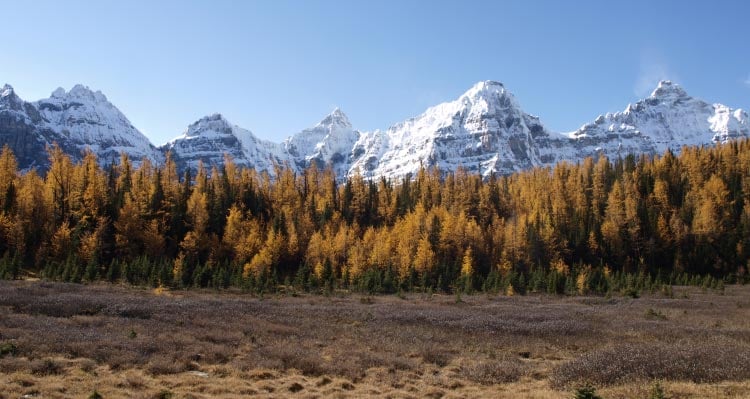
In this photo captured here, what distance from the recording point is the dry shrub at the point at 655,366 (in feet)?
58.1

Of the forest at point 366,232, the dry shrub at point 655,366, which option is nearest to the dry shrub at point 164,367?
the dry shrub at point 655,366

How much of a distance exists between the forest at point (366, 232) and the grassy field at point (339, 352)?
25450mm

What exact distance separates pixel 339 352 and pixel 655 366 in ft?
44.7

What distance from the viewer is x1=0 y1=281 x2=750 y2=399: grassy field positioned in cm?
1672

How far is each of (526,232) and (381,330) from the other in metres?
62.3

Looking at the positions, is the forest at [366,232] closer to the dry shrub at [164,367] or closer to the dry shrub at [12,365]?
the dry shrub at [164,367]

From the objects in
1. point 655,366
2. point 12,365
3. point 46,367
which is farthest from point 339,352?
point 655,366

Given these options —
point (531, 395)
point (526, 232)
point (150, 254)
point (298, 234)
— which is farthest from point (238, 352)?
point (526, 232)

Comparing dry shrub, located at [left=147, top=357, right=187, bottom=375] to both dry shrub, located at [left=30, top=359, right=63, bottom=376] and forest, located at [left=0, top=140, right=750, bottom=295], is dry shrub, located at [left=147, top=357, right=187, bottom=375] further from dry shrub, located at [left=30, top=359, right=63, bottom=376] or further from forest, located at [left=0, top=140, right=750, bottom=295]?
forest, located at [left=0, top=140, right=750, bottom=295]

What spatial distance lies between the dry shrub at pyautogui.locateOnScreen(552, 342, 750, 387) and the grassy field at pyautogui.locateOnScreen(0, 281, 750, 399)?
0.07 meters

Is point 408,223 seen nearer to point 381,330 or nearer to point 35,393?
point 381,330

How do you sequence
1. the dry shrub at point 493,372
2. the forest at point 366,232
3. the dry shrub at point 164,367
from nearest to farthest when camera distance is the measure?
1. the dry shrub at point 164,367
2. the dry shrub at point 493,372
3. the forest at point 366,232

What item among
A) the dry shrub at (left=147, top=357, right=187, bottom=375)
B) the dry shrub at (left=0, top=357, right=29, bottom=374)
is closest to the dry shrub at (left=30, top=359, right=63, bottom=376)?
the dry shrub at (left=0, top=357, right=29, bottom=374)

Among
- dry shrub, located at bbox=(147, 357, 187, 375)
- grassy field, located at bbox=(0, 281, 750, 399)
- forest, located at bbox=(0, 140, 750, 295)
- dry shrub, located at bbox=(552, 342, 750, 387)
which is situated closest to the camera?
grassy field, located at bbox=(0, 281, 750, 399)
